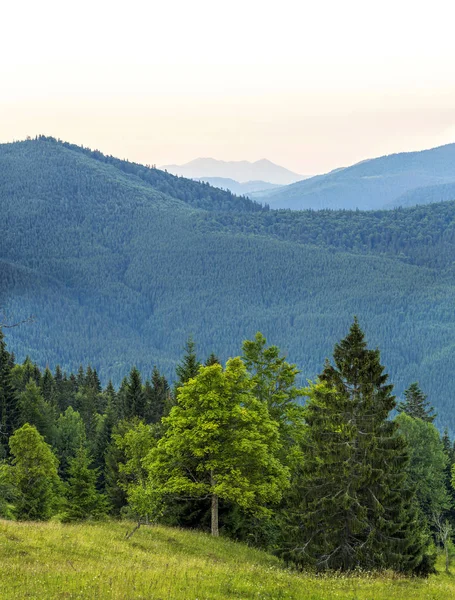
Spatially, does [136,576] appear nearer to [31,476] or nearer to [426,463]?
[31,476]

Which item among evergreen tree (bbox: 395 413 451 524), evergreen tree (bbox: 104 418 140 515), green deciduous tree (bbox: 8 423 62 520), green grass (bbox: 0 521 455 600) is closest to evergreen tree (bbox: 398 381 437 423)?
evergreen tree (bbox: 395 413 451 524)

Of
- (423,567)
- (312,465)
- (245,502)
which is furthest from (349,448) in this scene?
(245,502)

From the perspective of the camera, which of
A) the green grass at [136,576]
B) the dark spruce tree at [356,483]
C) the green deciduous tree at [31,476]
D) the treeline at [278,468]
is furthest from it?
the green deciduous tree at [31,476]

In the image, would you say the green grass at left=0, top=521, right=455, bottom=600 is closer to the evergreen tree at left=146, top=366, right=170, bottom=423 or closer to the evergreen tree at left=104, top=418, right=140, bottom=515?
the evergreen tree at left=104, top=418, right=140, bottom=515

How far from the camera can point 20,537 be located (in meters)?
27.7

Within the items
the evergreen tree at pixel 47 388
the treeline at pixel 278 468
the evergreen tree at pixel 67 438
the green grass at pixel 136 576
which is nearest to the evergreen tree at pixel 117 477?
the treeline at pixel 278 468

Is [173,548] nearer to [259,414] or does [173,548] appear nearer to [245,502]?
[245,502]

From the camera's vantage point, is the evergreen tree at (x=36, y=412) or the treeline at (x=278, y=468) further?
the evergreen tree at (x=36, y=412)

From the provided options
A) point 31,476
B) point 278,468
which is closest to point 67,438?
point 31,476

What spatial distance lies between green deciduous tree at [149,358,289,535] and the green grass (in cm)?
635

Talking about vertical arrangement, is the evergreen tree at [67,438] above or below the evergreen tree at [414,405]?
below

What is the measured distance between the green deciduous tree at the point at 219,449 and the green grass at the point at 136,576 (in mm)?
6348

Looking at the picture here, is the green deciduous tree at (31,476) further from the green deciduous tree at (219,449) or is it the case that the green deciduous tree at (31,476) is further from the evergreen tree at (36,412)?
the evergreen tree at (36,412)

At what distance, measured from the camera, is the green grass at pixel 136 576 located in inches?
802
